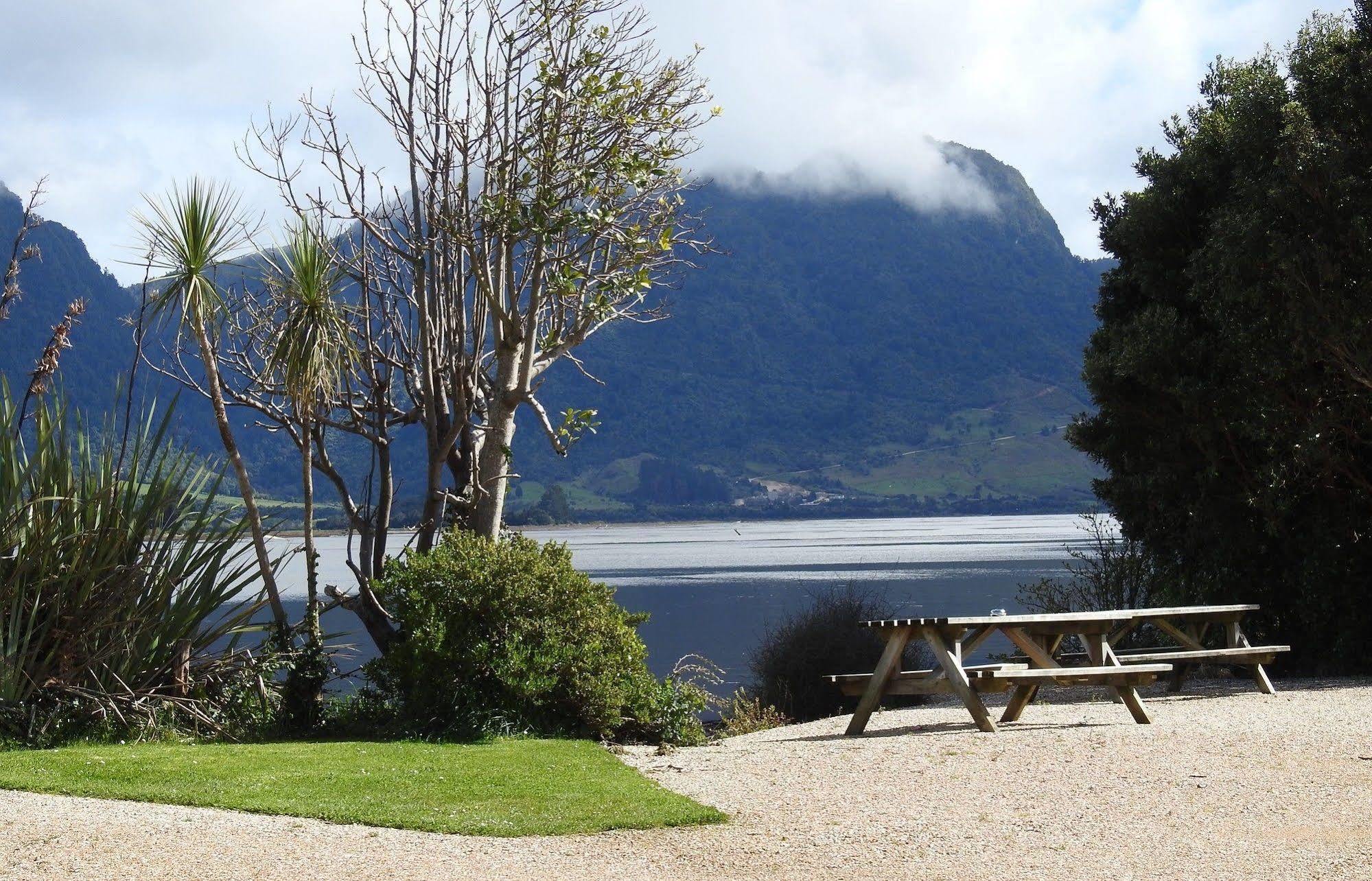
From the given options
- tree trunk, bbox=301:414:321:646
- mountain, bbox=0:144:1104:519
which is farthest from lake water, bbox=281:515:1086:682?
mountain, bbox=0:144:1104:519

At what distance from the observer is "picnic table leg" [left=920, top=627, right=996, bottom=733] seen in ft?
29.3

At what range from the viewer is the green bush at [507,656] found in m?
8.97

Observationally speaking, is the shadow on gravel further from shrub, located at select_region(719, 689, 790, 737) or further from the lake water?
the lake water

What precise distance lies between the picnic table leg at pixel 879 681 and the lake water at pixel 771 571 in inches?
242

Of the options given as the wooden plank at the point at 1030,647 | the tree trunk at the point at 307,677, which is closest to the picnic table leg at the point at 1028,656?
the wooden plank at the point at 1030,647

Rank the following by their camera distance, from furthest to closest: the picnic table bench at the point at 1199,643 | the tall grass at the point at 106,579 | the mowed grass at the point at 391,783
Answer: the picnic table bench at the point at 1199,643, the tall grass at the point at 106,579, the mowed grass at the point at 391,783

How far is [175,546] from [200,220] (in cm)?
246

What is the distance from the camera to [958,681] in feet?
29.3

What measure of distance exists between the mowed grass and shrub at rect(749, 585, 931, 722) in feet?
22.8

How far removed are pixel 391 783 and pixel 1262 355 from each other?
9663 millimetres

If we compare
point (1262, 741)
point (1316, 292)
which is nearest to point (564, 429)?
point (1262, 741)

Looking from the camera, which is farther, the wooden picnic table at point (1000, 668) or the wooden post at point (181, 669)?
the wooden post at point (181, 669)

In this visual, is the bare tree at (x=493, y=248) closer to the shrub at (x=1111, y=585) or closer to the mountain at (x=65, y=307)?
the shrub at (x=1111, y=585)

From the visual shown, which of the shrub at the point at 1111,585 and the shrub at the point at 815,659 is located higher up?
the shrub at the point at 1111,585
